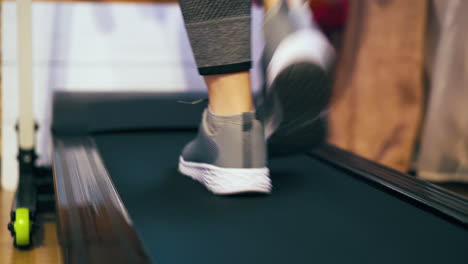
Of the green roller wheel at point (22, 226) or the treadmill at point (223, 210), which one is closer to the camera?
the treadmill at point (223, 210)

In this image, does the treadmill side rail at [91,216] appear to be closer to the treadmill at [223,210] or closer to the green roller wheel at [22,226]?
the treadmill at [223,210]

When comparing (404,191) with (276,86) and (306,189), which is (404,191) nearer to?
(306,189)

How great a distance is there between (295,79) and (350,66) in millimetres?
1084

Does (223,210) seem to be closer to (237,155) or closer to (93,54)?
(237,155)

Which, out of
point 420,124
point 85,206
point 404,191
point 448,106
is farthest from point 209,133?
point 420,124

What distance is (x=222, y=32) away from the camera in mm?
911

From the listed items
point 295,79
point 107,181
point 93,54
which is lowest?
point 107,181

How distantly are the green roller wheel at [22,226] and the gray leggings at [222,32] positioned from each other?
51 cm

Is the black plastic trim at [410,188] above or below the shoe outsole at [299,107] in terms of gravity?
below

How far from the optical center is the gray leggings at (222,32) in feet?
2.98

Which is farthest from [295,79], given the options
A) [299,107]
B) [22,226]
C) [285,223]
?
[22,226]

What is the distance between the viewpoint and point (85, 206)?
0.81 meters

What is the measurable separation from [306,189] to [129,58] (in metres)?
1.14

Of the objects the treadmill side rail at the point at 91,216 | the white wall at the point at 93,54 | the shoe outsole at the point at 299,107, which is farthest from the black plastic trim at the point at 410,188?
the white wall at the point at 93,54
